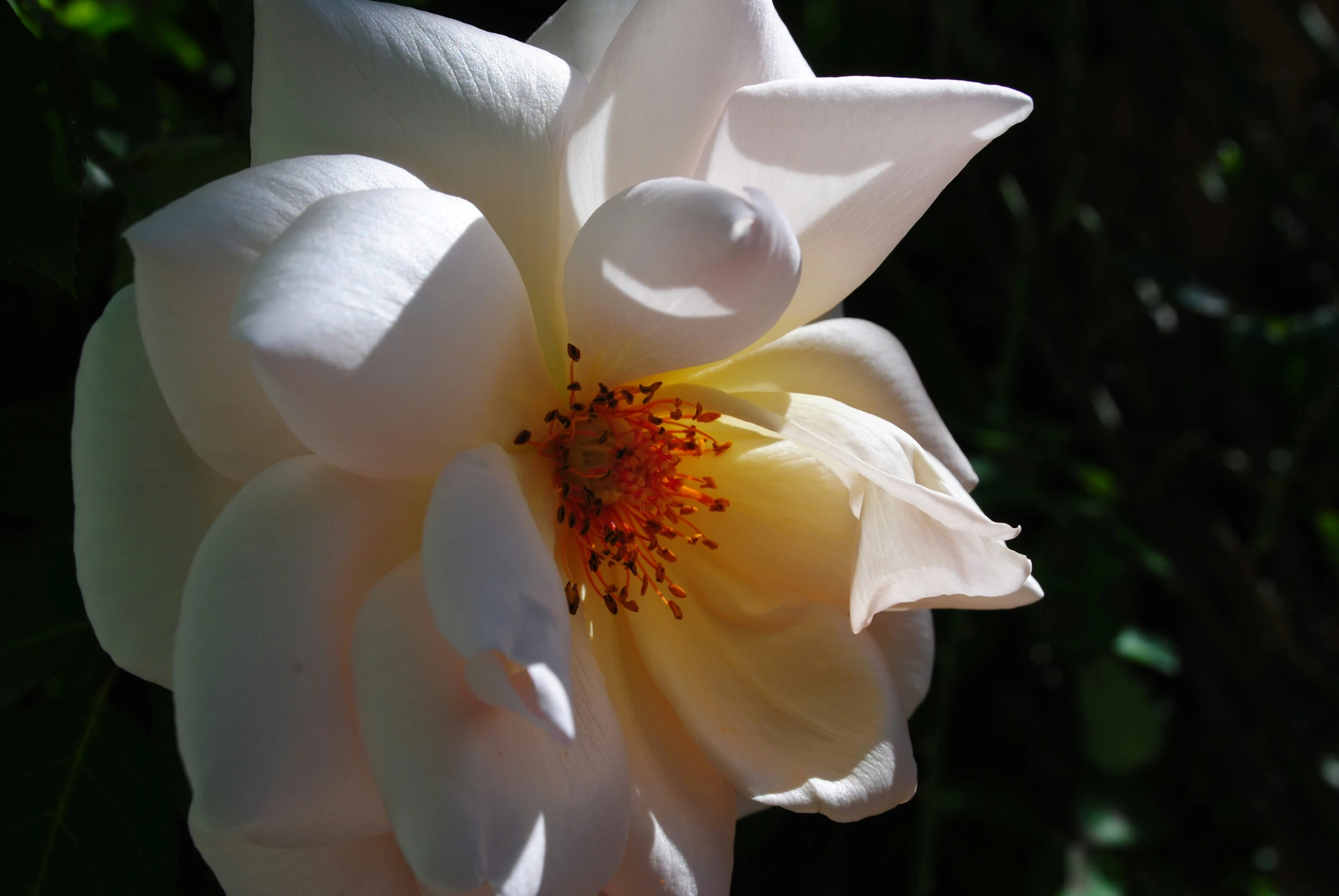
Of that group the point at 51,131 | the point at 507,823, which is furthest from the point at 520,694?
the point at 51,131

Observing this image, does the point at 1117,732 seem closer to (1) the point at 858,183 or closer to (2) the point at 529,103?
(1) the point at 858,183

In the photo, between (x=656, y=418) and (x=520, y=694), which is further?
(x=656, y=418)

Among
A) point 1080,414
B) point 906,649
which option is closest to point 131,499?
point 906,649

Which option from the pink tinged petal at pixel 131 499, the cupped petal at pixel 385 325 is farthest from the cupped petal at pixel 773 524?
the pink tinged petal at pixel 131 499

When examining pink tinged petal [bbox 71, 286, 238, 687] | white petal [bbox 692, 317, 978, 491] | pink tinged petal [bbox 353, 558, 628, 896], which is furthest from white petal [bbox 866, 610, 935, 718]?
pink tinged petal [bbox 71, 286, 238, 687]

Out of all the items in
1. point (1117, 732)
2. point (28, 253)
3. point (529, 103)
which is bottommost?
point (1117, 732)

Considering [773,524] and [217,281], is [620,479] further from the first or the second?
[217,281]

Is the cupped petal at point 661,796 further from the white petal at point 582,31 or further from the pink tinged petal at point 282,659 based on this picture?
the white petal at point 582,31
